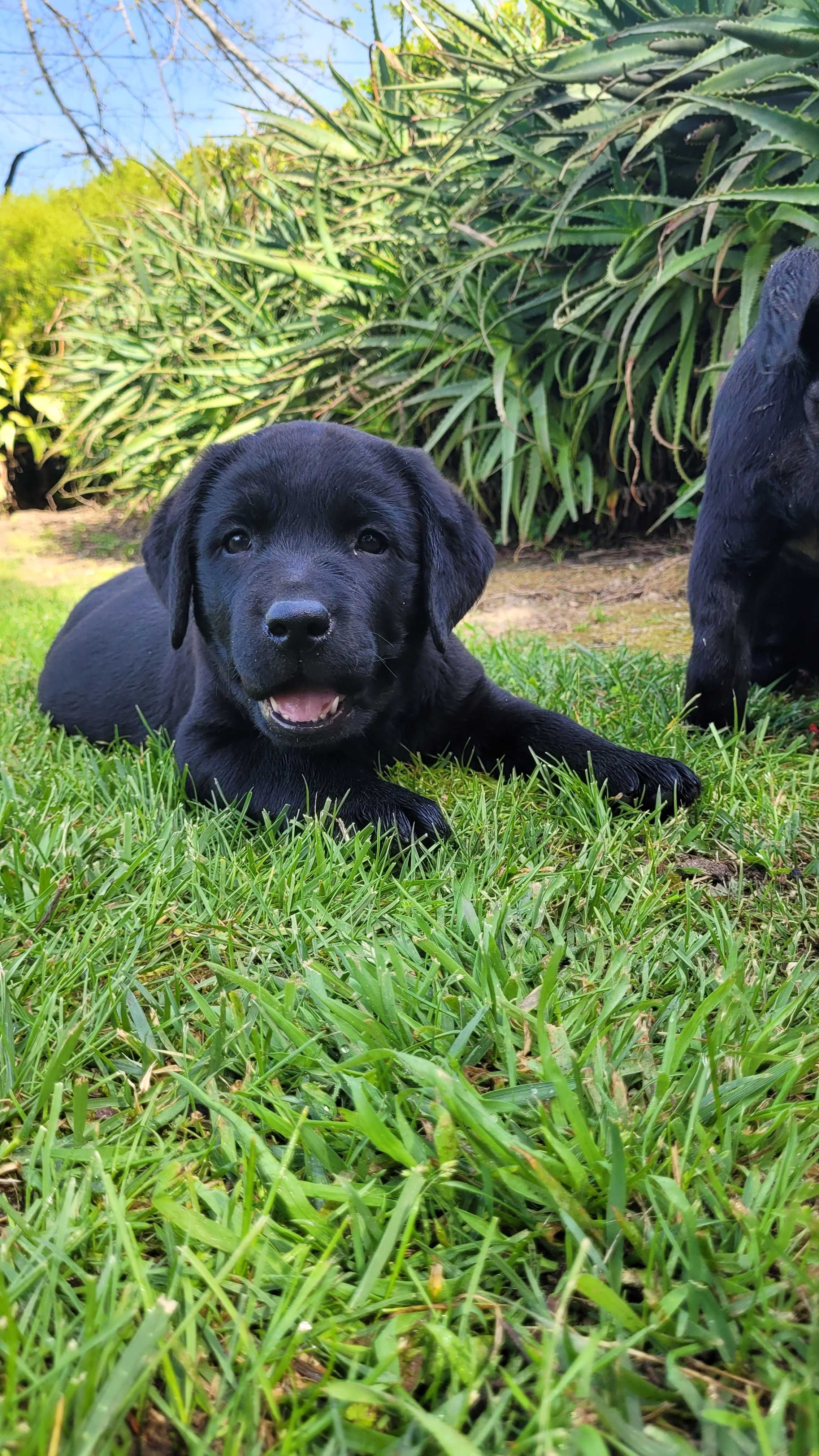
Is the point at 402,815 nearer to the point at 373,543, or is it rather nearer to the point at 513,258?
the point at 373,543

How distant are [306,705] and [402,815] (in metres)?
0.32

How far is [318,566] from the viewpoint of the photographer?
6.49ft

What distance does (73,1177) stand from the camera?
1056 millimetres

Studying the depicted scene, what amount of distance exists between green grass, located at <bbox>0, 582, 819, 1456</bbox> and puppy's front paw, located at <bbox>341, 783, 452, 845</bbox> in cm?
7

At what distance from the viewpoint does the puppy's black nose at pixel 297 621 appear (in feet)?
5.92

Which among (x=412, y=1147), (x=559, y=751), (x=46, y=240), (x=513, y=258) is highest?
(x=46, y=240)

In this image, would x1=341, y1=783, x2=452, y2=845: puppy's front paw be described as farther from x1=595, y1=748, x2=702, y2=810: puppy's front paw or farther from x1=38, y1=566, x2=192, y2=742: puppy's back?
x1=38, y1=566, x2=192, y2=742: puppy's back

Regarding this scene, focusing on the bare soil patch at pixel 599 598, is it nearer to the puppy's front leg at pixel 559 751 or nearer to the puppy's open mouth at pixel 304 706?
the puppy's front leg at pixel 559 751

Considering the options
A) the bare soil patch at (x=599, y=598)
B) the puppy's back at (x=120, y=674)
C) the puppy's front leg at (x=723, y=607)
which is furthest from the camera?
the bare soil patch at (x=599, y=598)

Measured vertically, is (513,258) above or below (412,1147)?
above

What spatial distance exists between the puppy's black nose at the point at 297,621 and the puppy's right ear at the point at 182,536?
0.41 metres

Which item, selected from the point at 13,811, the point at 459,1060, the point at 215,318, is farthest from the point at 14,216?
the point at 459,1060

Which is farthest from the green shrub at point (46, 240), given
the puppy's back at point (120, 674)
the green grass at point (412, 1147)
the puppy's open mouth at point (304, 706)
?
the green grass at point (412, 1147)

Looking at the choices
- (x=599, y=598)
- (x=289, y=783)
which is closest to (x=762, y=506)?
(x=289, y=783)
